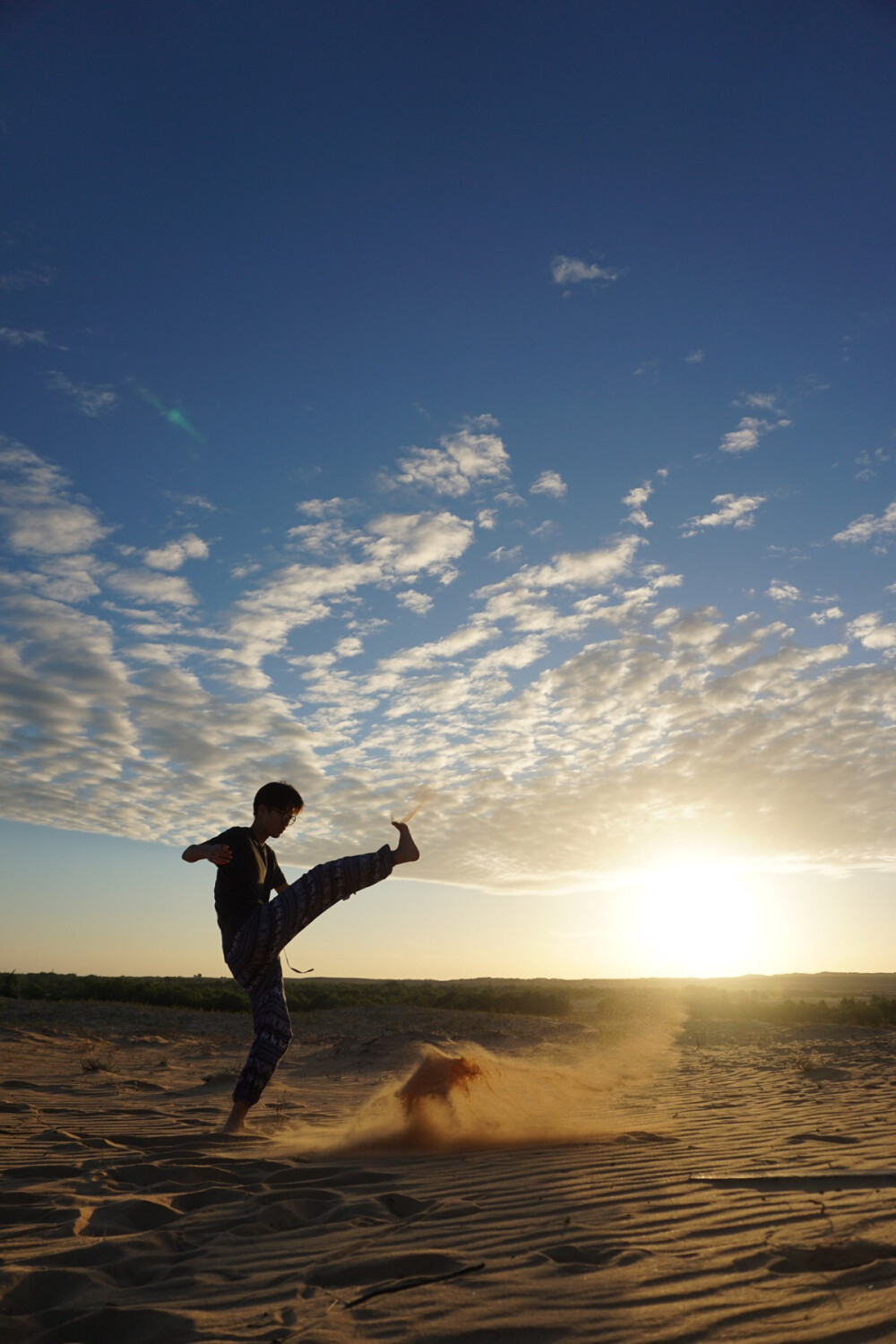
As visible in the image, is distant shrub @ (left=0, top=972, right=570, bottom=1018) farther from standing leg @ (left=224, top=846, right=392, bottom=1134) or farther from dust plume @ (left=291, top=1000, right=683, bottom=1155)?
standing leg @ (left=224, top=846, right=392, bottom=1134)

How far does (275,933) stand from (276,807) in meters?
0.86

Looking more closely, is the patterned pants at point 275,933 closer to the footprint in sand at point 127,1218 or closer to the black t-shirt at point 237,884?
the black t-shirt at point 237,884

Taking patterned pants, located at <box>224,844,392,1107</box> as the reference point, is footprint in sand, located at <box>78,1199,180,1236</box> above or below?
below

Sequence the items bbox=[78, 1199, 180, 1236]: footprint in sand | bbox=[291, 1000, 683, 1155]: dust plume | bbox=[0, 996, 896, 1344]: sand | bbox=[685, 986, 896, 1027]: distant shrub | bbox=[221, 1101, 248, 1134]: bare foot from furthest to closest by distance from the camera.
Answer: bbox=[685, 986, 896, 1027]: distant shrub → bbox=[221, 1101, 248, 1134]: bare foot → bbox=[291, 1000, 683, 1155]: dust plume → bbox=[78, 1199, 180, 1236]: footprint in sand → bbox=[0, 996, 896, 1344]: sand

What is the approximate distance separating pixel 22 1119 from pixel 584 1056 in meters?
9.24

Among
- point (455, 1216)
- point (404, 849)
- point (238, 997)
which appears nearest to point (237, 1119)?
point (404, 849)

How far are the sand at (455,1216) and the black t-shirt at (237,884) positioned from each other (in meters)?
1.20

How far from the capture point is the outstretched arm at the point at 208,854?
16.2ft

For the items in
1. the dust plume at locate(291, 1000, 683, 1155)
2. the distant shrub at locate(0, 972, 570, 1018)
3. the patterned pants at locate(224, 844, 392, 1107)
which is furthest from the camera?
the distant shrub at locate(0, 972, 570, 1018)

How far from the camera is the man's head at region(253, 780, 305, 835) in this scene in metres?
5.52

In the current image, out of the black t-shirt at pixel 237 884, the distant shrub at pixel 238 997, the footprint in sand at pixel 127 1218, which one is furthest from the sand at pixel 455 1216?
the distant shrub at pixel 238 997

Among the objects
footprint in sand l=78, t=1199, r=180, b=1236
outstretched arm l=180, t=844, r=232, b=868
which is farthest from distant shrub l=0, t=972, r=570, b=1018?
footprint in sand l=78, t=1199, r=180, b=1236

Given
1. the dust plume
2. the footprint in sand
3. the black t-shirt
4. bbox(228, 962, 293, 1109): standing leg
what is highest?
the black t-shirt

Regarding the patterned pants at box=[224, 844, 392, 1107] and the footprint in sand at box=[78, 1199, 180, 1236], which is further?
the patterned pants at box=[224, 844, 392, 1107]
